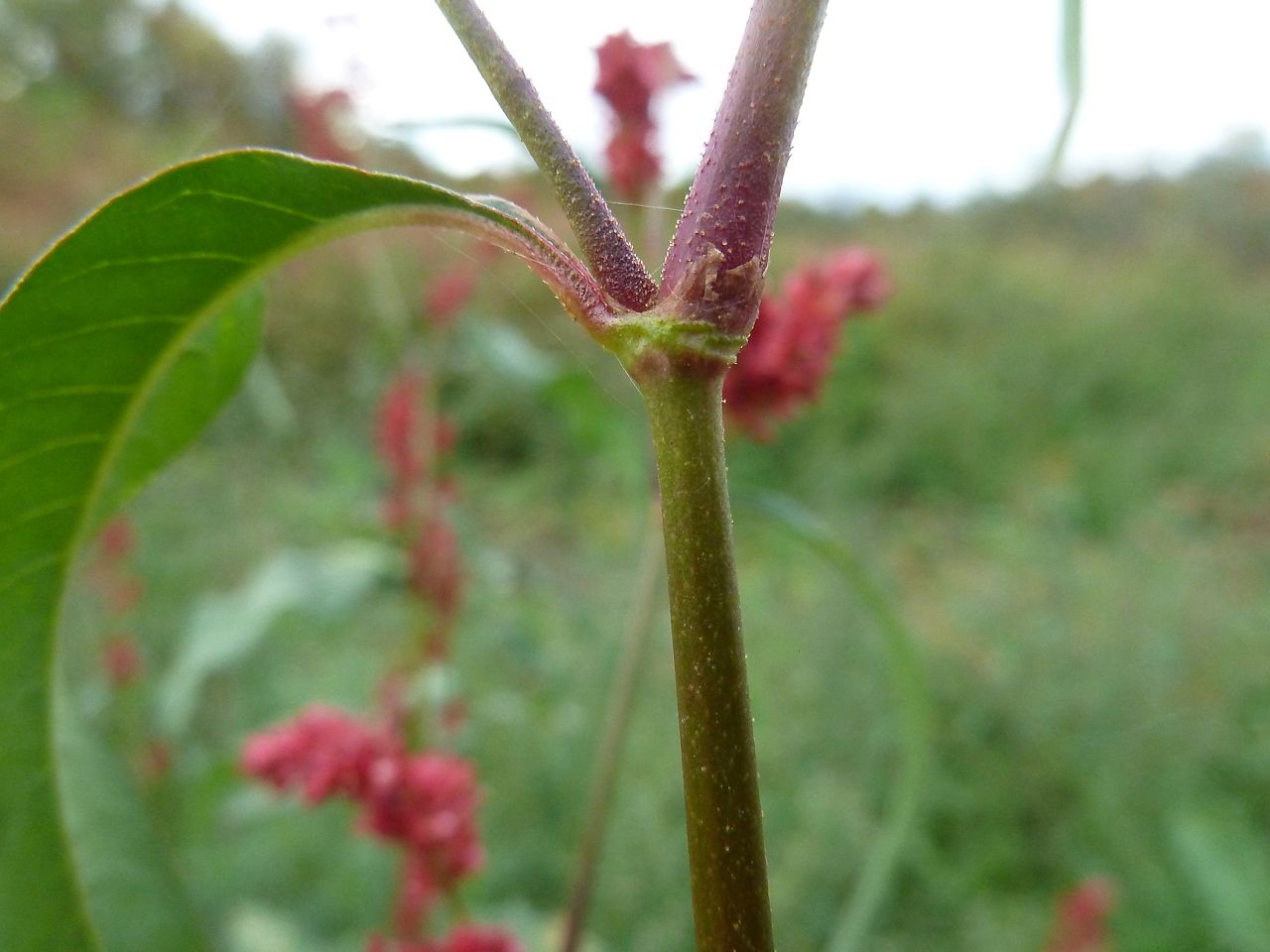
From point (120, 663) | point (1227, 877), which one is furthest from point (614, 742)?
point (1227, 877)

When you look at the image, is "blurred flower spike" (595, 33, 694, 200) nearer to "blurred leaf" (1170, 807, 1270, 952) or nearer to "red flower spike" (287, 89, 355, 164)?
"red flower spike" (287, 89, 355, 164)

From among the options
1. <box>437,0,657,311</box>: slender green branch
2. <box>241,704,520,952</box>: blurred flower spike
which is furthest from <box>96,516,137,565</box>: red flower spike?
<box>437,0,657,311</box>: slender green branch

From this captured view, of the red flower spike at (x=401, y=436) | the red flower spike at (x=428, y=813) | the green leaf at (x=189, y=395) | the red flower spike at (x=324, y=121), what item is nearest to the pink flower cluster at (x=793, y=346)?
the red flower spike at (x=428, y=813)

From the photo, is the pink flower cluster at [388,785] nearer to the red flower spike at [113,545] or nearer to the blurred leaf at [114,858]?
the blurred leaf at [114,858]

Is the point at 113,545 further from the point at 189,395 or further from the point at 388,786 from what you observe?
the point at 189,395

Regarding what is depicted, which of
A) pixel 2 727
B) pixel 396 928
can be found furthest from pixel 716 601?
pixel 396 928

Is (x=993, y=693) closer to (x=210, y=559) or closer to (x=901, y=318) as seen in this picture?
(x=210, y=559)
